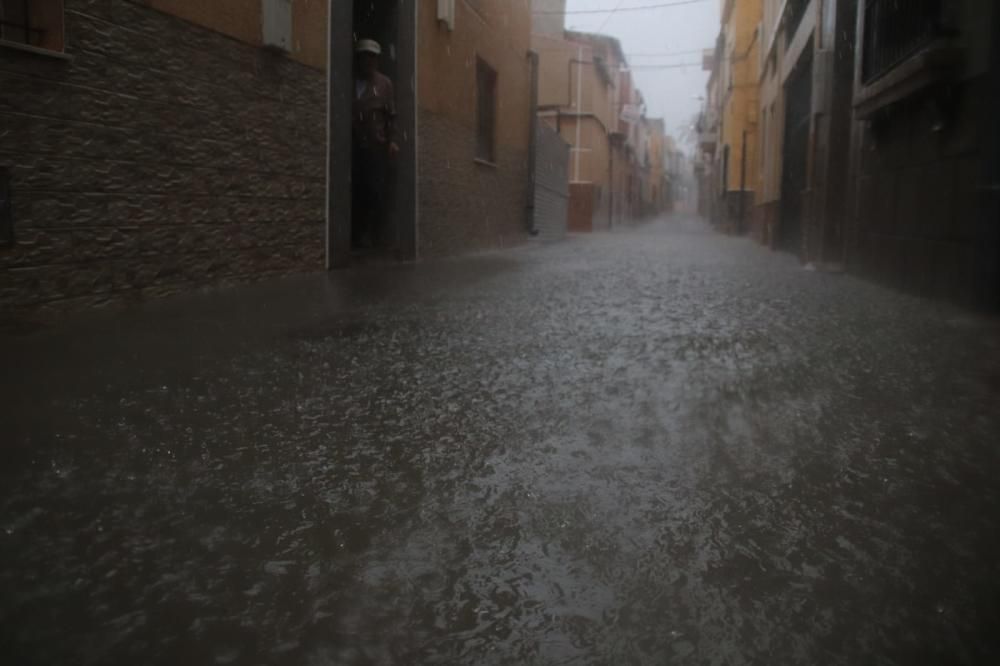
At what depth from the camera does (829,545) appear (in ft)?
5.48

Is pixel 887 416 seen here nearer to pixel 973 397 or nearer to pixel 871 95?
pixel 973 397

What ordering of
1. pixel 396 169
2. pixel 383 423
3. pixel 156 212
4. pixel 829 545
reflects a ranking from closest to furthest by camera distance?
pixel 829 545 < pixel 383 423 < pixel 156 212 < pixel 396 169

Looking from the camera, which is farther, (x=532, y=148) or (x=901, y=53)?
(x=532, y=148)

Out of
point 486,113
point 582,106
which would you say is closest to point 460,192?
point 486,113

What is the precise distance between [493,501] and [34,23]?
3.65 metres

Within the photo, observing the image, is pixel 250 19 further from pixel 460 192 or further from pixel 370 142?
pixel 460 192

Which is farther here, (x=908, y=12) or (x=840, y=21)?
(x=840, y=21)

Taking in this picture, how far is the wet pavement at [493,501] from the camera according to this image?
134 centimetres

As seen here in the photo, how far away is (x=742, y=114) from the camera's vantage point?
982 inches

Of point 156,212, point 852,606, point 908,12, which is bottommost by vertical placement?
point 852,606

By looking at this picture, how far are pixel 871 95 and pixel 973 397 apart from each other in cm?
442

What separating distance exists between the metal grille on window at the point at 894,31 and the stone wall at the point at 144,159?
4.54m

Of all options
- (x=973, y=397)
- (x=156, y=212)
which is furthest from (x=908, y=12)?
(x=156, y=212)

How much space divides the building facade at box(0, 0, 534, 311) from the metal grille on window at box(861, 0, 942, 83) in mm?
4489
